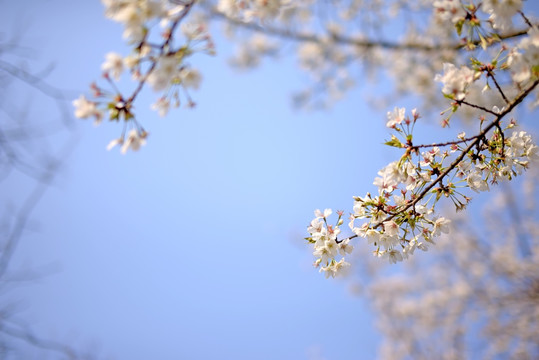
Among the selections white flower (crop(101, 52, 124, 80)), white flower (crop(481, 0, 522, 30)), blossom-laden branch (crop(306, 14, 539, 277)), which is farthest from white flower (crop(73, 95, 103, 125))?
white flower (crop(481, 0, 522, 30))

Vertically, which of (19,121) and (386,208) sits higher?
(19,121)

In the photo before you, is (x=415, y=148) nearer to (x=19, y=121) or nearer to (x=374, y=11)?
(x=19, y=121)

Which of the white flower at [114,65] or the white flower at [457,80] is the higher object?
the white flower at [457,80]

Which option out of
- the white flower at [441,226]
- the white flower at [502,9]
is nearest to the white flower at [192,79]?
the white flower at [502,9]

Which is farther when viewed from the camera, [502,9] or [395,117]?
[395,117]

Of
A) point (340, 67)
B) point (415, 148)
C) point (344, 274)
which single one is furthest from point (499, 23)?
point (340, 67)

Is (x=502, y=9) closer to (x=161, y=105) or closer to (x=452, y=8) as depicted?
(x=452, y=8)

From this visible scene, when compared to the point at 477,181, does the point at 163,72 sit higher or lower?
lower

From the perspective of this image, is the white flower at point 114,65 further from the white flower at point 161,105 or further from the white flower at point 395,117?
the white flower at point 395,117

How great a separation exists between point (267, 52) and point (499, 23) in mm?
6073

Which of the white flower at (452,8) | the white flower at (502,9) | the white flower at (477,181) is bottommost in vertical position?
the white flower at (477,181)

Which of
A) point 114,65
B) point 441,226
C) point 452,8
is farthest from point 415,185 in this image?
point 114,65

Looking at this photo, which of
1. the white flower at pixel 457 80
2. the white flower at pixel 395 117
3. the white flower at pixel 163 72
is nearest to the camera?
the white flower at pixel 163 72

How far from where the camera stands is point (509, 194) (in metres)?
8.23
